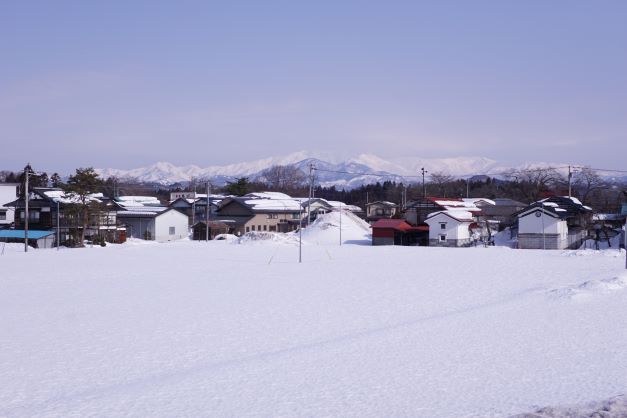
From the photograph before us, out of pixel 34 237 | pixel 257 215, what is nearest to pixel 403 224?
Result: pixel 257 215

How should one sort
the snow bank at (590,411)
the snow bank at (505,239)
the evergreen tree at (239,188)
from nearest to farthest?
the snow bank at (590,411) → the snow bank at (505,239) → the evergreen tree at (239,188)

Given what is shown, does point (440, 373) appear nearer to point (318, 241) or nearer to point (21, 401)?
point (21, 401)

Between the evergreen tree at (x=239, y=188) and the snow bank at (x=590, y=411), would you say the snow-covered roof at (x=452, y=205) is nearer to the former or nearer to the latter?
the snow bank at (x=590, y=411)

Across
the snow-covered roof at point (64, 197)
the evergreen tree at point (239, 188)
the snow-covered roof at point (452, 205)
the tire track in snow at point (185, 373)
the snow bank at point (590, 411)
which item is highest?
the evergreen tree at point (239, 188)

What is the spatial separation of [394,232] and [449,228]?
313cm

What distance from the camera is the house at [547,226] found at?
30.6 metres

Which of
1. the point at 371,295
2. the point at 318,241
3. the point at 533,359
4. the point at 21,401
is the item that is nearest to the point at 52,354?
the point at 21,401

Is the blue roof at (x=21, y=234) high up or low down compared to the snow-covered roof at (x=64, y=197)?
down

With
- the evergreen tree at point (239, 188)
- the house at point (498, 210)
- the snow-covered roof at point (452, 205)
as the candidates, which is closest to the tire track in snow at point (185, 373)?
the snow-covered roof at point (452, 205)

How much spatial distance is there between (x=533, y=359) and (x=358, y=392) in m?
2.99

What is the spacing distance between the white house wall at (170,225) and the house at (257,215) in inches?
167

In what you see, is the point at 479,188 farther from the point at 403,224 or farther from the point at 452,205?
the point at 403,224

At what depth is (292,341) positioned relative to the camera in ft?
31.8

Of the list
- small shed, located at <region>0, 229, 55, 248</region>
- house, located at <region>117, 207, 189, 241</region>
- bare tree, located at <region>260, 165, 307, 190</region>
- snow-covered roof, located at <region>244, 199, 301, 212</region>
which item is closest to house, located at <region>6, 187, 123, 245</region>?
small shed, located at <region>0, 229, 55, 248</region>
